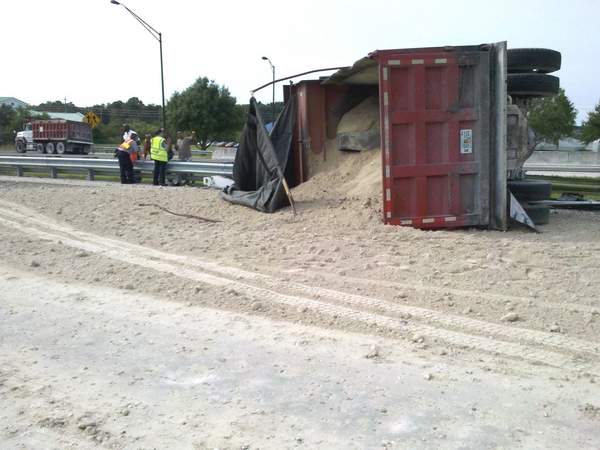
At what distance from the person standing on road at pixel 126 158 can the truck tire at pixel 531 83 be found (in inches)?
418

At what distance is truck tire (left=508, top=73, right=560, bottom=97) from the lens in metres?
8.70

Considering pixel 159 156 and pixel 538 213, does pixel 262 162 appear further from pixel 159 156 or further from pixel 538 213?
pixel 159 156

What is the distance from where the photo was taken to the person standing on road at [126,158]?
16.0 metres

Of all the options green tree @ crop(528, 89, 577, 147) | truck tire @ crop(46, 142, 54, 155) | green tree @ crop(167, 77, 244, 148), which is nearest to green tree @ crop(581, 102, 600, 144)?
green tree @ crop(528, 89, 577, 147)

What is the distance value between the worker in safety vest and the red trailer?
30.6 metres

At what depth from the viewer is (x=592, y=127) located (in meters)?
49.2

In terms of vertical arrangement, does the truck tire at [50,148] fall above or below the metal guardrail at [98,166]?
above

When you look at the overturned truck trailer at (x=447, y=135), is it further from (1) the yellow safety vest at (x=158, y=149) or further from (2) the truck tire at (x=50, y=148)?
(2) the truck tire at (x=50, y=148)

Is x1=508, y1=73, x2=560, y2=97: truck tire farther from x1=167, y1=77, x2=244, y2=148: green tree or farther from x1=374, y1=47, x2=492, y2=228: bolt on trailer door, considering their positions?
x1=167, y1=77, x2=244, y2=148: green tree

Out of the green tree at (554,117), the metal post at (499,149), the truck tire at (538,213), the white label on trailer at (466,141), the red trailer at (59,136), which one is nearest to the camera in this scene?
the metal post at (499,149)

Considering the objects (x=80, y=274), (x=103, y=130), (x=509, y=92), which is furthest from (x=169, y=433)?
(x=103, y=130)

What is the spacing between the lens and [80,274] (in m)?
6.48

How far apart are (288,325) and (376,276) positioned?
4.99 feet

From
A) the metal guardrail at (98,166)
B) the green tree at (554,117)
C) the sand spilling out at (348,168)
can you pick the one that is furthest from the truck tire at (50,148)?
the green tree at (554,117)
